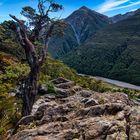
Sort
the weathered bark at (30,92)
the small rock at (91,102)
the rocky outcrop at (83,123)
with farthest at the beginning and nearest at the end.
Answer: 1. the weathered bark at (30,92)
2. the small rock at (91,102)
3. the rocky outcrop at (83,123)

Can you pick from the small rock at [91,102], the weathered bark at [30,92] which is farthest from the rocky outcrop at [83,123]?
the weathered bark at [30,92]

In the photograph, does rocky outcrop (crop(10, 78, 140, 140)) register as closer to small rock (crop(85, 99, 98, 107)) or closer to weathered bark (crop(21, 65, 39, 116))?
small rock (crop(85, 99, 98, 107))

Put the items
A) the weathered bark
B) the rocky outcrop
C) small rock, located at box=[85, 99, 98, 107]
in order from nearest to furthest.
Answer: the rocky outcrop
small rock, located at box=[85, 99, 98, 107]
the weathered bark

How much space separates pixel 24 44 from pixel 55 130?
11.0 m

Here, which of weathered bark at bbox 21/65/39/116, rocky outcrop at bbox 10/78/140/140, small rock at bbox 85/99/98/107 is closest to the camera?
rocky outcrop at bbox 10/78/140/140

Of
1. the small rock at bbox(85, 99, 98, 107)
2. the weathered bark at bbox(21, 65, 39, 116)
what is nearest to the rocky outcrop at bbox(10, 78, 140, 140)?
the small rock at bbox(85, 99, 98, 107)

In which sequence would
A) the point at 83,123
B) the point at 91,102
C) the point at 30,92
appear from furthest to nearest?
the point at 30,92, the point at 91,102, the point at 83,123

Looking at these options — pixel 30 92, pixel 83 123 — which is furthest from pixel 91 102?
pixel 30 92

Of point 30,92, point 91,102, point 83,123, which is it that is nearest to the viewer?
point 83,123

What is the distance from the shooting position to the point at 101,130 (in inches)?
510

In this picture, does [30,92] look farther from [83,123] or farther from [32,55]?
[83,123]

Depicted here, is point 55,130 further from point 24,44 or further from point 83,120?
point 24,44

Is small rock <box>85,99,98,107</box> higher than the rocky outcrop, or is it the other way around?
small rock <box>85,99,98,107</box>

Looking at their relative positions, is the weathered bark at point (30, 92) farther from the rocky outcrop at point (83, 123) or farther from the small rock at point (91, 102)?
the small rock at point (91, 102)
